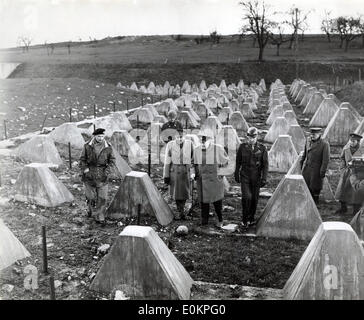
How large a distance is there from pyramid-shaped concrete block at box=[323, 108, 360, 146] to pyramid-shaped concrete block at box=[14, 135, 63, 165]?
9.26 meters

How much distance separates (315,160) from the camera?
9273 mm

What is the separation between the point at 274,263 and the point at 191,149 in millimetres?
2576

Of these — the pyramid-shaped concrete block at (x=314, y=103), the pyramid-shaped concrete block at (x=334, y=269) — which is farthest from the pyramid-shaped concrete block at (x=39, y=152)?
the pyramid-shaped concrete block at (x=314, y=103)

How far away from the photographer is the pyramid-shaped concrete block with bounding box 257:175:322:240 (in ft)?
25.0

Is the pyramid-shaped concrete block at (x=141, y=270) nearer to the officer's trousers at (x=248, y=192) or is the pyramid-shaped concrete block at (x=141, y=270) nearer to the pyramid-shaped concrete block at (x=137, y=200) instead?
the pyramid-shaped concrete block at (x=137, y=200)

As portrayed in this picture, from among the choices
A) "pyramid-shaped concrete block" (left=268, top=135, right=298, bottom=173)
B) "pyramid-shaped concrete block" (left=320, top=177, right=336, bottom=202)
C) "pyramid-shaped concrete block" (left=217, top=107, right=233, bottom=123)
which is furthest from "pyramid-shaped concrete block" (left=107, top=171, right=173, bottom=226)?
"pyramid-shaped concrete block" (left=217, top=107, right=233, bottom=123)

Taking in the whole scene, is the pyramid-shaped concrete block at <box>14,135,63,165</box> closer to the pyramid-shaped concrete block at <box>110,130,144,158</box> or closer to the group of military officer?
the pyramid-shaped concrete block at <box>110,130,144,158</box>

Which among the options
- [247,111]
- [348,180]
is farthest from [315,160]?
[247,111]

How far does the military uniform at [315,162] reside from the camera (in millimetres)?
9180

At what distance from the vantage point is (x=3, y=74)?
49719 mm

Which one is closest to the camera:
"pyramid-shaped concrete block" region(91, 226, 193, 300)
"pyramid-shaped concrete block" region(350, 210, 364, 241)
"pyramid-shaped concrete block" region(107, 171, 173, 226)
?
"pyramid-shaped concrete block" region(91, 226, 193, 300)

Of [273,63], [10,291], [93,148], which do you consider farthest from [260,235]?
[273,63]
